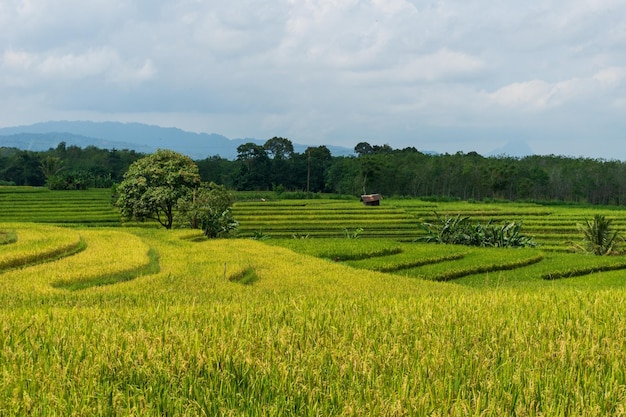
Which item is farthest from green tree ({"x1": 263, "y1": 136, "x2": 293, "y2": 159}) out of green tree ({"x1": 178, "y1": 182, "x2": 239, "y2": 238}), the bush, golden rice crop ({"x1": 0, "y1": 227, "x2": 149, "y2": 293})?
golden rice crop ({"x1": 0, "y1": 227, "x2": 149, "y2": 293})

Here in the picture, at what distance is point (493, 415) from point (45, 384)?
8.75 feet

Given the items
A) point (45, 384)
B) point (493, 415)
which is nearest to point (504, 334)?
point (493, 415)

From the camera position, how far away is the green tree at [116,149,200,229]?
1515 inches

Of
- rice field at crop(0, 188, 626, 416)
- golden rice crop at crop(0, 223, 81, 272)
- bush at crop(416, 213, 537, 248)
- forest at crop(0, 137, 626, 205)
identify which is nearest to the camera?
rice field at crop(0, 188, 626, 416)

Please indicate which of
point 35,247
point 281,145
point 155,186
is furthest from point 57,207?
point 281,145

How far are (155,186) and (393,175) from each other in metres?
71.7

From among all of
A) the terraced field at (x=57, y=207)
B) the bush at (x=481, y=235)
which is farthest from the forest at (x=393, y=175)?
the bush at (x=481, y=235)

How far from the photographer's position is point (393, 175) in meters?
105

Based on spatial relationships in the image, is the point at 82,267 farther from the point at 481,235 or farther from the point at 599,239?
the point at 599,239

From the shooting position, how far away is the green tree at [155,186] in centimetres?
3847

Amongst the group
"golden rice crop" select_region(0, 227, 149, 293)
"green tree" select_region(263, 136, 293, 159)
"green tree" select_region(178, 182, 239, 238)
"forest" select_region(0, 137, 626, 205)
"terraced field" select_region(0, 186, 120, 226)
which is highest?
"green tree" select_region(263, 136, 293, 159)

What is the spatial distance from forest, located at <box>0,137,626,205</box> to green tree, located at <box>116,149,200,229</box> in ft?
174

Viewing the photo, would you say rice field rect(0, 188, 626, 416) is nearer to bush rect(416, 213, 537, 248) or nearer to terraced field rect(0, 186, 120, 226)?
bush rect(416, 213, 537, 248)

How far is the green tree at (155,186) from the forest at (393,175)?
174 ft
